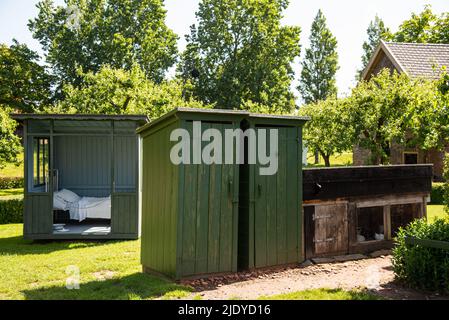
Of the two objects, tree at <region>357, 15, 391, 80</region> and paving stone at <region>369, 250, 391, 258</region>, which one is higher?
tree at <region>357, 15, 391, 80</region>

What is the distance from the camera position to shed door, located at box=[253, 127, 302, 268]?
7345 mm

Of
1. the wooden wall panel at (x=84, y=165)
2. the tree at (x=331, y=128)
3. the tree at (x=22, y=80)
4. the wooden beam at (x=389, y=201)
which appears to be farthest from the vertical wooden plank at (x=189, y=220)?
the tree at (x=22, y=80)

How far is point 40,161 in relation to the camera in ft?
42.7

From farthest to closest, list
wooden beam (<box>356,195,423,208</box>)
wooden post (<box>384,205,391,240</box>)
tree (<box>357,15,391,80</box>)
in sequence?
tree (<box>357,15,391,80</box>)
wooden post (<box>384,205,391,240</box>)
wooden beam (<box>356,195,423,208</box>)

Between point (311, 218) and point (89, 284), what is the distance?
13.9ft

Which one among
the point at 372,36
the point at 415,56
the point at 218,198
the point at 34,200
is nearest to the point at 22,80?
the point at 34,200

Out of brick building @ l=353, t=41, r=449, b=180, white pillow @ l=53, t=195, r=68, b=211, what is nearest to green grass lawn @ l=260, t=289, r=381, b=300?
white pillow @ l=53, t=195, r=68, b=211

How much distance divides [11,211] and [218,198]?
11.9 meters

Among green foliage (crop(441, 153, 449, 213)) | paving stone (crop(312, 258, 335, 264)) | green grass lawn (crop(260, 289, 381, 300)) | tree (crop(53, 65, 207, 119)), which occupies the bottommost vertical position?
green grass lawn (crop(260, 289, 381, 300))

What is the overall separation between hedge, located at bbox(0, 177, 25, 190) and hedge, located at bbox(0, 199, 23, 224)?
1149 centimetres

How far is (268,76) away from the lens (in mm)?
35844

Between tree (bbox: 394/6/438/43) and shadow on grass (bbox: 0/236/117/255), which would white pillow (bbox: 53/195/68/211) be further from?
tree (bbox: 394/6/438/43)

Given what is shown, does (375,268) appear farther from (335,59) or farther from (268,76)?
(335,59)

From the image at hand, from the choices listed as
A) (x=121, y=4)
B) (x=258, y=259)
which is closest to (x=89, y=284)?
(x=258, y=259)
